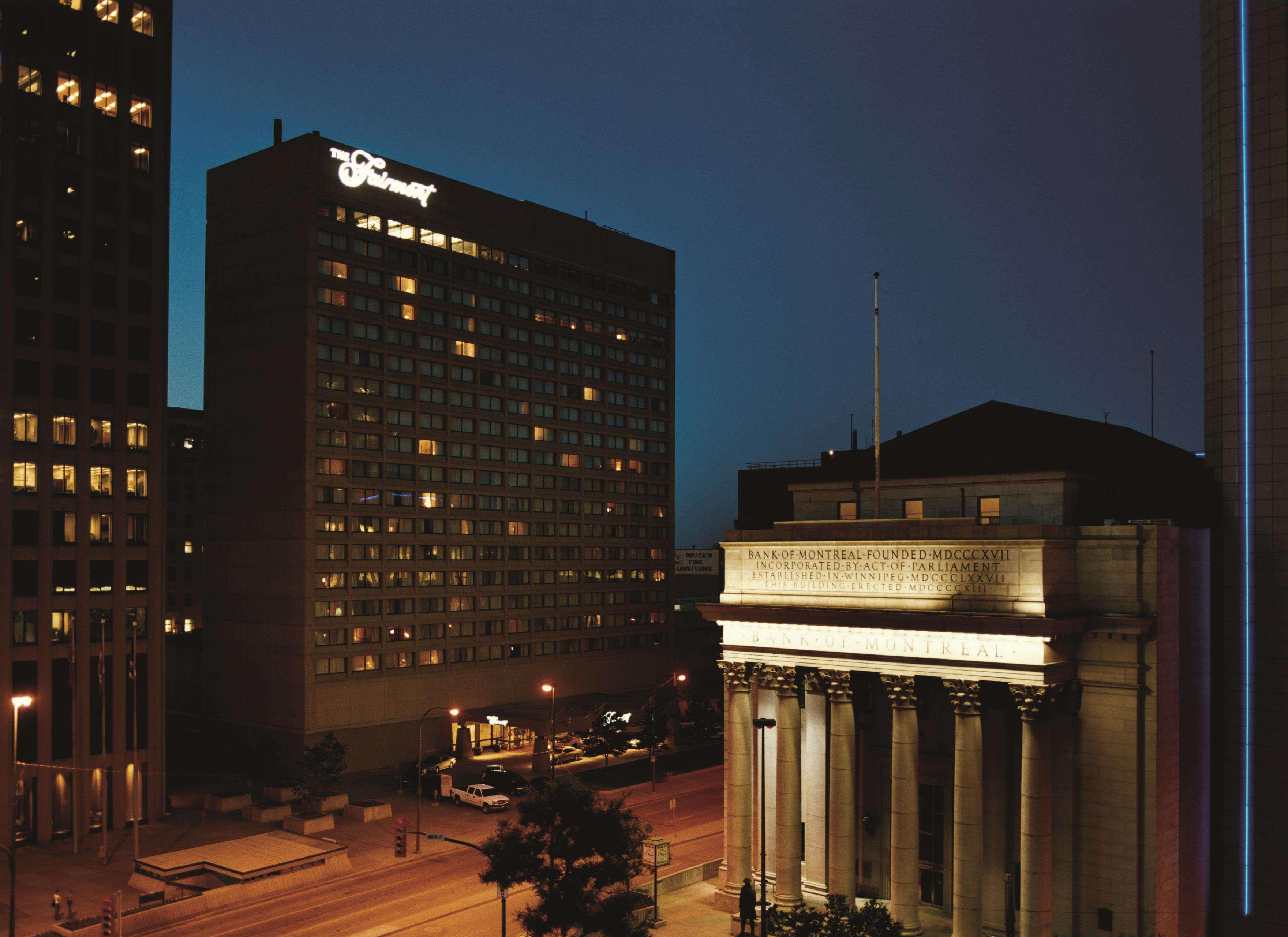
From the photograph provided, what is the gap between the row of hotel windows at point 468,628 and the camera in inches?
3371

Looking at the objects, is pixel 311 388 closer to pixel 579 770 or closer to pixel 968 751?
pixel 579 770

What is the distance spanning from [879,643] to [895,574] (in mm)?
2938

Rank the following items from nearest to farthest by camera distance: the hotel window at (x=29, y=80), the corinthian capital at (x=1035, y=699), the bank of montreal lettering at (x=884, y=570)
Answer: the corinthian capital at (x=1035, y=699)
the bank of montreal lettering at (x=884, y=570)
the hotel window at (x=29, y=80)

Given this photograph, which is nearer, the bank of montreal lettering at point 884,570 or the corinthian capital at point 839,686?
the bank of montreal lettering at point 884,570

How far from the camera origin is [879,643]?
43.2m

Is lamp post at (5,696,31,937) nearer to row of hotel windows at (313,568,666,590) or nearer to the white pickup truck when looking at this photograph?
row of hotel windows at (313,568,666,590)

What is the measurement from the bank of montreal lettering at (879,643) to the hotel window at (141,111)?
178 feet

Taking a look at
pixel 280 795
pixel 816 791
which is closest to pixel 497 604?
pixel 280 795

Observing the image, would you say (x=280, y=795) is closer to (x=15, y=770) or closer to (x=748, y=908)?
(x=15, y=770)

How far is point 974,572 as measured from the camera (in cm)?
4131

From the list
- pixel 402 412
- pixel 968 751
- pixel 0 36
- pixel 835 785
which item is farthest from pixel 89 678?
pixel 968 751

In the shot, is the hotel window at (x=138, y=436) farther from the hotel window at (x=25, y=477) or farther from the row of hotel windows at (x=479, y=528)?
the row of hotel windows at (x=479, y=528)

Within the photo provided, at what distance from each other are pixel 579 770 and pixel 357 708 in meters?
19.0

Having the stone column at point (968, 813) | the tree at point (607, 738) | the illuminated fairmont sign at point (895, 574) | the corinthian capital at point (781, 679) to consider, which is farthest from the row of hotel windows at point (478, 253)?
the stone column at point (968, 813)
